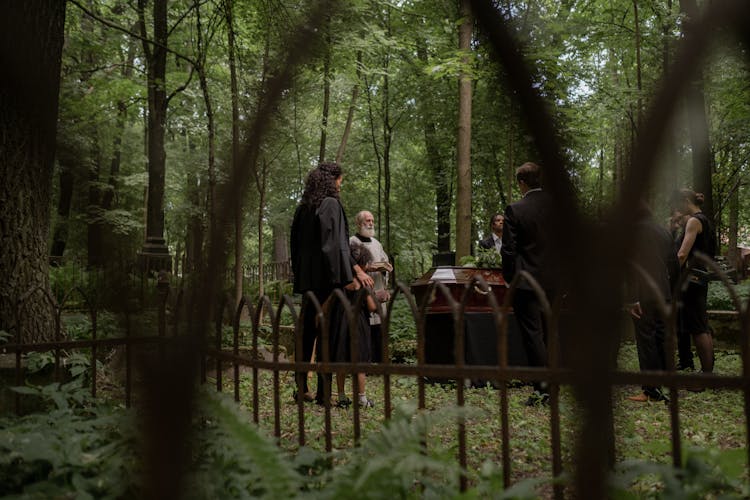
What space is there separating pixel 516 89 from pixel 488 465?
1.51 metres

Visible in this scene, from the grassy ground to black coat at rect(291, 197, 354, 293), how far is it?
0.91 meters

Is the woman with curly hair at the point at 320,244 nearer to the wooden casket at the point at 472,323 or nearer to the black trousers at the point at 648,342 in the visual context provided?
the wooden casket at the point at 472,323

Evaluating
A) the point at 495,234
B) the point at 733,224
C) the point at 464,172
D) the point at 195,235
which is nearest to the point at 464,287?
the point at 495,234

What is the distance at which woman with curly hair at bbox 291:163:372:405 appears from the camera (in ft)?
12.8

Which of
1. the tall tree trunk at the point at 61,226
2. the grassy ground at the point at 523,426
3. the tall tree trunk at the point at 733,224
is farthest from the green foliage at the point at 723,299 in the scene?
the tall tree trunk at the point at 61,226

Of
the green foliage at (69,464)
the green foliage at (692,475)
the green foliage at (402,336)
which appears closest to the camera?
the green foliage at (692,475)

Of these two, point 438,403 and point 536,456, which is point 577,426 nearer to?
point 536,456

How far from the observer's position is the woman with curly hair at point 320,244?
3.89m

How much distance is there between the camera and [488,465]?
5.67ft

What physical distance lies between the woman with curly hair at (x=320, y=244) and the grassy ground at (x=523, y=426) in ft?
1.47

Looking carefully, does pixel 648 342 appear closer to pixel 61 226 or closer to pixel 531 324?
pixel 531 324

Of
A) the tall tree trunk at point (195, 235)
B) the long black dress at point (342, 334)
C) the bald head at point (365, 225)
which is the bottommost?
the long black dress at point (342, 334)

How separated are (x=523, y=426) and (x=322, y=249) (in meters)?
1.73

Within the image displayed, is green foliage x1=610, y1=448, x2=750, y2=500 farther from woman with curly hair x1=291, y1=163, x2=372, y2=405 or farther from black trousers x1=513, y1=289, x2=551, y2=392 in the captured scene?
woman with curly hair x1=291, y1=163, x2=372, y2=405
